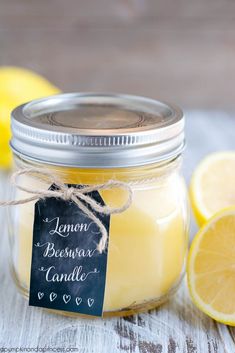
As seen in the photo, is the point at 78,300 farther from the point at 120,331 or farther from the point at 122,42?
the point at 122,42

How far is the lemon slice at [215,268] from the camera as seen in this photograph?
0.83 m

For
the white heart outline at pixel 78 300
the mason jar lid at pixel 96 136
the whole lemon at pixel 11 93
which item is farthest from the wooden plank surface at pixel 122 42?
the white heart outline at pixel 78 300

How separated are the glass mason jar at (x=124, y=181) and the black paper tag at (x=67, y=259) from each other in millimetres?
19

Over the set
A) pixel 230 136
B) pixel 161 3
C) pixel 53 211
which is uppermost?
pixel 53 211

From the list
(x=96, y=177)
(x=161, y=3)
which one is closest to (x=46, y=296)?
(x=96, y=177)

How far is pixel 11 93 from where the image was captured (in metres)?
1.54

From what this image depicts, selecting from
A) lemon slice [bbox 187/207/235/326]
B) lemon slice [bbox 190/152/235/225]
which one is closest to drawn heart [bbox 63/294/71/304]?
lemon slice [bbox 187/207/235/326]

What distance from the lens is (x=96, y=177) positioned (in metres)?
0.78

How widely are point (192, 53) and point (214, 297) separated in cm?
161

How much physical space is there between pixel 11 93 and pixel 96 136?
0.84 m

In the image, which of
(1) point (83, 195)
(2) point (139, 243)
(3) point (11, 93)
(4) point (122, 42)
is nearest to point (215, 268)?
(2) point (139, 243)

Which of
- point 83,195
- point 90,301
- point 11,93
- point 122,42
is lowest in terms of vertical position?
point 122,42

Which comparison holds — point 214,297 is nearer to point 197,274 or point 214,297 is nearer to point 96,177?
point 197,274

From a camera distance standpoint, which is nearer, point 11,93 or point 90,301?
point 90,301
